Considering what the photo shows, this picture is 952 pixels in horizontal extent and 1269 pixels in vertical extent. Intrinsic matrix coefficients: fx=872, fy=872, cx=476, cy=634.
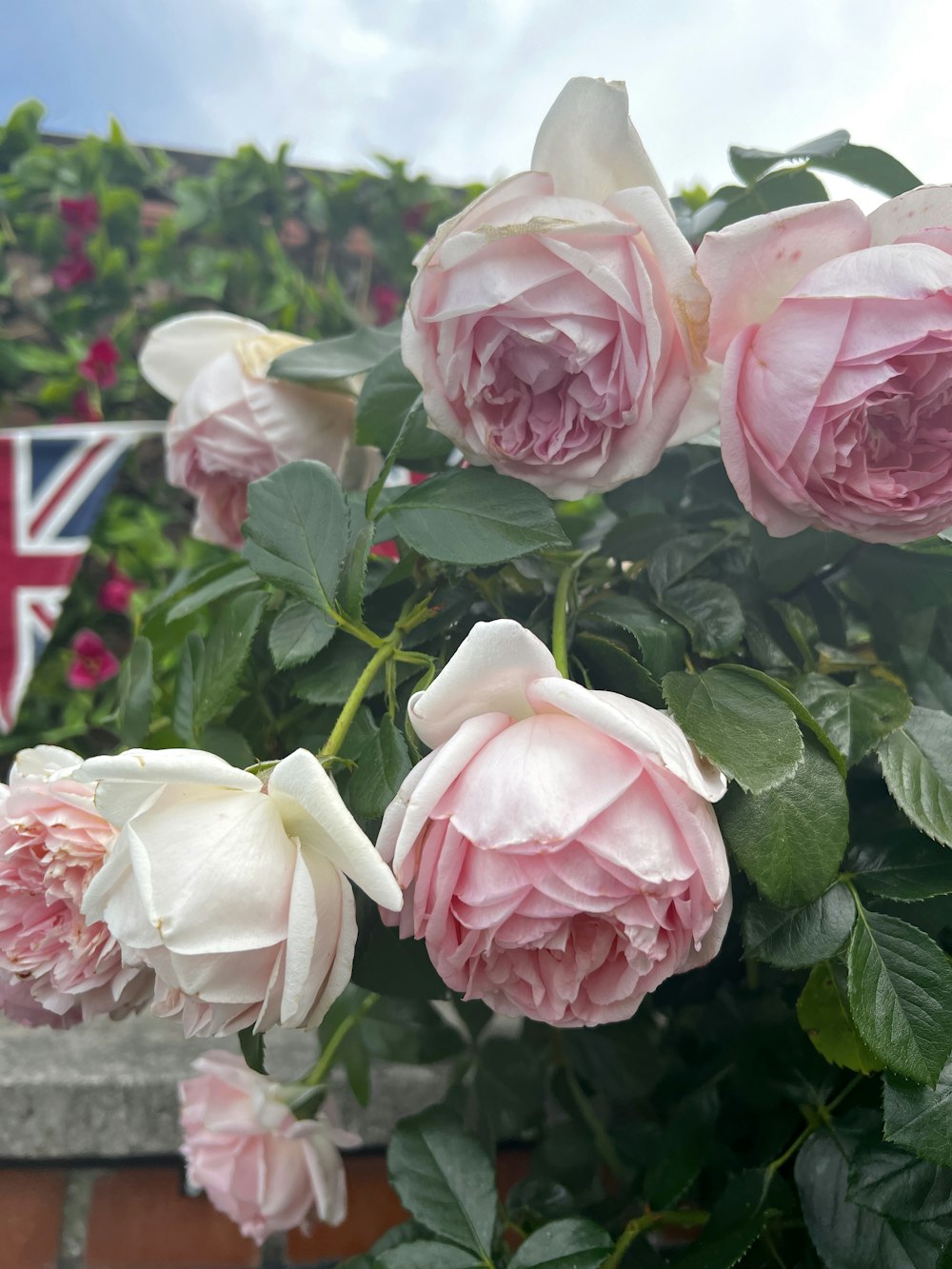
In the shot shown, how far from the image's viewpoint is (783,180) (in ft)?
1.24

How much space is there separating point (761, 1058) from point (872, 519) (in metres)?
0.28

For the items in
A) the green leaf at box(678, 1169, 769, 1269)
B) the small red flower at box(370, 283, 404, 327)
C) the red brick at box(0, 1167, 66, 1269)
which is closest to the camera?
the green leaf at box(678, 1169, 769, 1269)

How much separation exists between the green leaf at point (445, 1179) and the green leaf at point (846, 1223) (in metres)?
0.14

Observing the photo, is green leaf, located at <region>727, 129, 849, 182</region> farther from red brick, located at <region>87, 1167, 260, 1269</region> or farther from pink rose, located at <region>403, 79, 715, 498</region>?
red brick, located at <region>87, 1167, 260, 1269</region>

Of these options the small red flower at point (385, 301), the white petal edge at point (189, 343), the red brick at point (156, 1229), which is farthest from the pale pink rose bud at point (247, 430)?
the small red flower at point (385, 301)

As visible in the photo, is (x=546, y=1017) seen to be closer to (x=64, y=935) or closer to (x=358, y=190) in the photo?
(x=64, y=935)

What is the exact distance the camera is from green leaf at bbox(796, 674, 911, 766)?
31 cm

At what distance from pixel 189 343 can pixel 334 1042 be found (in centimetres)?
43

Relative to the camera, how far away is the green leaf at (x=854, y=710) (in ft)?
1.00

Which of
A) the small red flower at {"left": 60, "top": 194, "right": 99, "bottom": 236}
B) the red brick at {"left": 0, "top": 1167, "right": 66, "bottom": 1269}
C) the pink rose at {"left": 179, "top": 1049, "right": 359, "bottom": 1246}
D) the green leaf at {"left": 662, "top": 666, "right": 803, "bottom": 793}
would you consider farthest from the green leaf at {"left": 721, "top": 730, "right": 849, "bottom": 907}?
the small red flower at {"left": 60, "top": 194, "right": 99, "bottom": 236}

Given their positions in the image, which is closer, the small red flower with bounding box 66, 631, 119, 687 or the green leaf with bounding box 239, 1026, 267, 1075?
the green leaf with bounding box 239, 1026, 267, 1075

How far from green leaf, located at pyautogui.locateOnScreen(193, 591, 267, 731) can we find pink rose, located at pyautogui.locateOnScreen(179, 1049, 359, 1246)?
0.24m

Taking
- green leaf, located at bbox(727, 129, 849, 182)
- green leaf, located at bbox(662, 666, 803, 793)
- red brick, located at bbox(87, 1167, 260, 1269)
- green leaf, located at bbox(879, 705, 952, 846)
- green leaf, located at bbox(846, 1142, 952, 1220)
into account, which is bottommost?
red brick, located at bbox(87, 1167, 260, 1269)

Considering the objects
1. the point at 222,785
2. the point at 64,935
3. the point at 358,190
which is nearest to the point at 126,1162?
the point at 64,935
